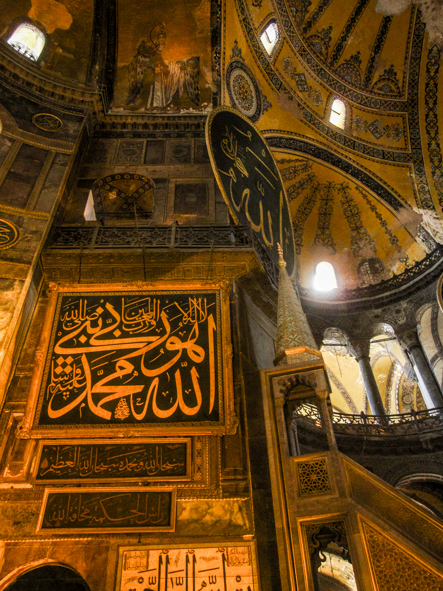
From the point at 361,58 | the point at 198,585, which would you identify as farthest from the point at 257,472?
the point at 361,58

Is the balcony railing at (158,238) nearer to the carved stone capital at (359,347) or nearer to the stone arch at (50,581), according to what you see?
the stone arch at (50,581)

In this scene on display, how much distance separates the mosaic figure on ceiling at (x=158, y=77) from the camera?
898 centimetres

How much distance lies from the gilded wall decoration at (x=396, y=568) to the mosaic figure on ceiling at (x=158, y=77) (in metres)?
8.15

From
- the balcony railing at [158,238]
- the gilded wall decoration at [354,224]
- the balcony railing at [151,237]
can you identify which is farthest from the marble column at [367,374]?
the balcony railing at [151,237]

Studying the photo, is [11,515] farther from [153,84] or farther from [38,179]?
[153,84]

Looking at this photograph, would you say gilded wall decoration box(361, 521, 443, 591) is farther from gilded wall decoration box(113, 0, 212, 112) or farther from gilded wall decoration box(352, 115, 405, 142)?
gilded wall decoration box(352, 115, 405, 142)

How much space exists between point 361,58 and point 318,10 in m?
1.76

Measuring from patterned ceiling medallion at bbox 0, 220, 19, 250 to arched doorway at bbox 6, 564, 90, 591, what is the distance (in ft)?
11.6

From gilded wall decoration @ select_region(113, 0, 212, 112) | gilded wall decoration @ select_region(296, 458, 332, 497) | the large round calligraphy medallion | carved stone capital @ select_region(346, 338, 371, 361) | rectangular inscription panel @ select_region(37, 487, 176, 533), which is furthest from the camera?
carved stone capital @ select_region(346, 338, 371, 361)

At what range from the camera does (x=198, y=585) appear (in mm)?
3395

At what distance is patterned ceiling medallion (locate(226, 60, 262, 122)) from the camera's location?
9.37m

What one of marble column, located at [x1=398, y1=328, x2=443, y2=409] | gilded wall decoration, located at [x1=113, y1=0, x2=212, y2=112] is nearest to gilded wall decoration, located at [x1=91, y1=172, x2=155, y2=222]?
gilded wall decoration, located at [x1=113, y1=0, x2=212, y2=112]

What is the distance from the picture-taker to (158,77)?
9.22 metres

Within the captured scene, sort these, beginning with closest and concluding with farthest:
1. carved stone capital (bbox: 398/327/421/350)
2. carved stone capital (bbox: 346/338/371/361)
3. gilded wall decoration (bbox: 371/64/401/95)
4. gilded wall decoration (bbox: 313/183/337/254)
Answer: carved stone capital (bbox: 398/327/421/350) < carved stone capital (bbox: 346/338/371/361) < gilded wall decoration (bbox: 313/183/337/254) < gilded wall decoration (bbox: 371/64/401/95)
